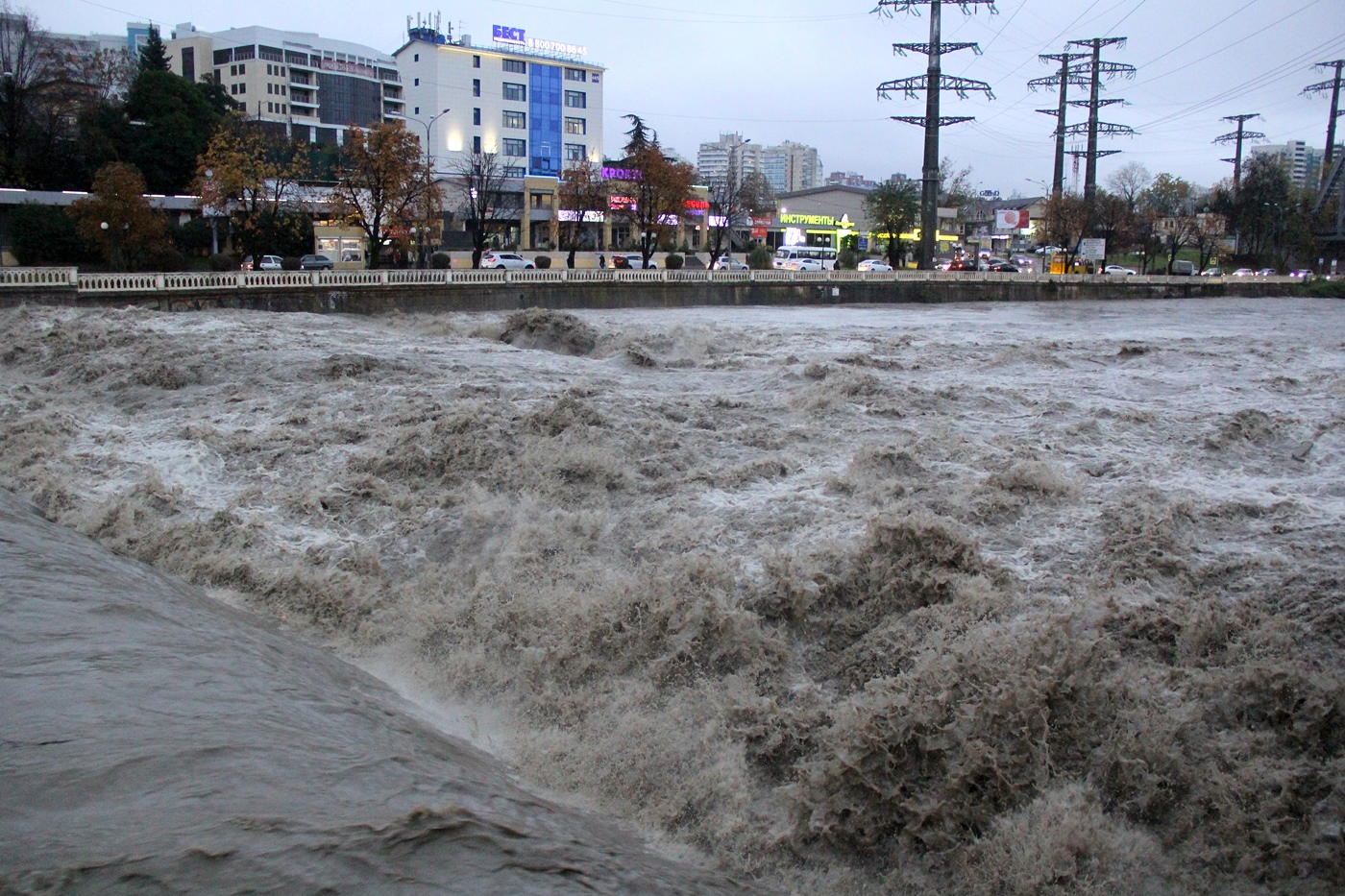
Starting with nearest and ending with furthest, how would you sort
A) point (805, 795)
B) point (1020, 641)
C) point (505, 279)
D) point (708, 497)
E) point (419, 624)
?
point (805, 795) → point (1020, 641) → point (419, 624) → point (708, 497) → point (505, 279)

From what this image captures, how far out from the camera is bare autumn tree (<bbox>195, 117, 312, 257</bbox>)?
41.6 metres

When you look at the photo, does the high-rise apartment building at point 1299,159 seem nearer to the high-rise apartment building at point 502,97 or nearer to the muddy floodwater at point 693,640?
the high-rise apartment building at point 502,97

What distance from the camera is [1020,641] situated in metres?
6.57

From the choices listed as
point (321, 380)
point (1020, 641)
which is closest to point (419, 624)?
point (1020, 641)

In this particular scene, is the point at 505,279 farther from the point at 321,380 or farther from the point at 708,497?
the point at 708,497

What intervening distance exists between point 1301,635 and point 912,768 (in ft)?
10.2

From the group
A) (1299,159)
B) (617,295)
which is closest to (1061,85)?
(617,295)

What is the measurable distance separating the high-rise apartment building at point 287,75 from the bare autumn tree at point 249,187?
1895 inches

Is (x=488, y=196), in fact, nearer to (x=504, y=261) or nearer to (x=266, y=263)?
(x=504, y=261)

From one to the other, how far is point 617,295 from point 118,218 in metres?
18.2

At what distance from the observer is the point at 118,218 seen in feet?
121

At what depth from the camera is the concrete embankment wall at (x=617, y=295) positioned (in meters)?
28.8

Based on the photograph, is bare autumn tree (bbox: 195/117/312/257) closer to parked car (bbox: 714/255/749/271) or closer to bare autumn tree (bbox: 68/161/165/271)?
bare autumn tree (bbox: 68/161/165/271)

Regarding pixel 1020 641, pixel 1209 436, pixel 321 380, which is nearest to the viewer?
pixel 1020 641
